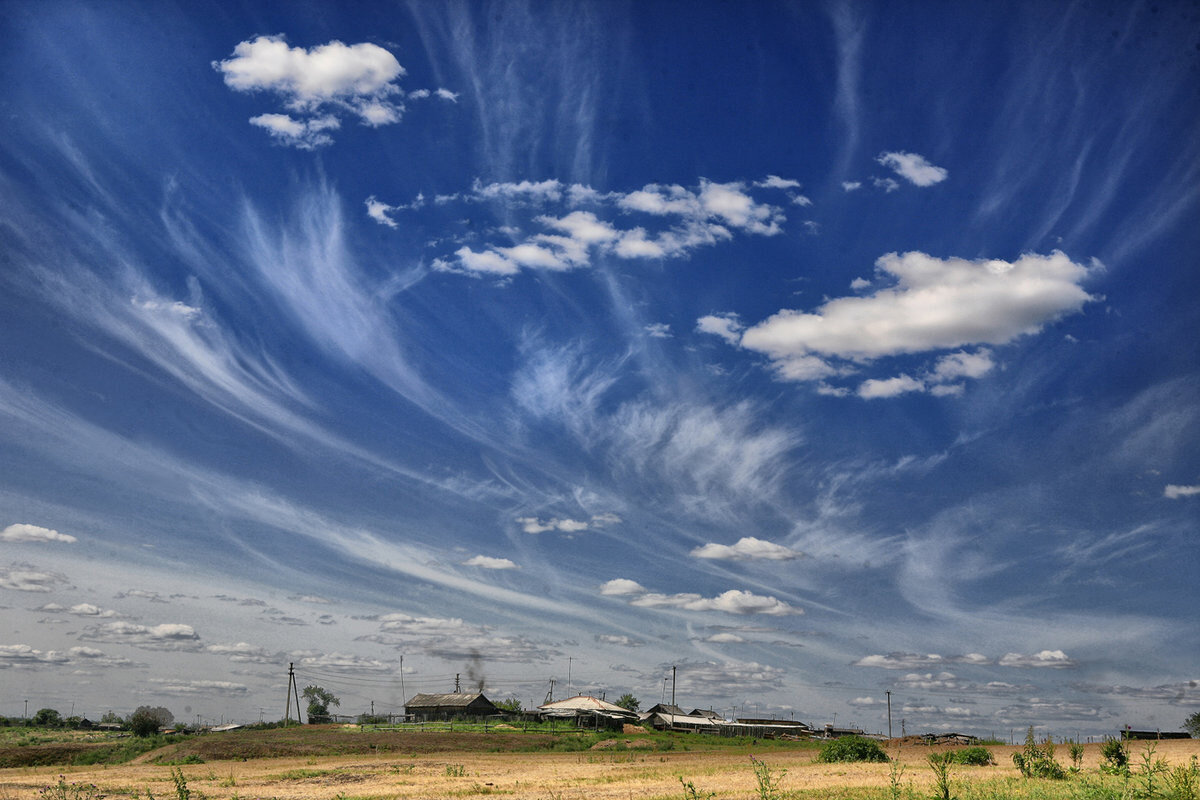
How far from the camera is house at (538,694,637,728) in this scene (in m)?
107

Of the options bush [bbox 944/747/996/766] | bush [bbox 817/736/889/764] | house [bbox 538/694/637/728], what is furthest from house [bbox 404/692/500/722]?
bush [bbox 944/747/996/766]

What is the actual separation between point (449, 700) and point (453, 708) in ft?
11.3

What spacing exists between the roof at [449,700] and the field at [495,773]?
4905 cm

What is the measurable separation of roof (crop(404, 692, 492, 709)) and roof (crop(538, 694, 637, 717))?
18.2m

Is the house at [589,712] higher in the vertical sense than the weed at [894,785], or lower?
lower

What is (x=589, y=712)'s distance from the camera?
106m

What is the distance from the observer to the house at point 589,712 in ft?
352

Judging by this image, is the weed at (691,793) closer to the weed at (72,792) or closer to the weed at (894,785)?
the weed at (894,785)

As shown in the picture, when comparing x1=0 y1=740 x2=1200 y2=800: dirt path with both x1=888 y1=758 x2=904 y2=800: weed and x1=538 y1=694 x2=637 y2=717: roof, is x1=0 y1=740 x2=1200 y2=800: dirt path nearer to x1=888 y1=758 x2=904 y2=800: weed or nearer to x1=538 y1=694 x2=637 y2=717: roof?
x1=888 y1=758 x2=904 y2=800: weed

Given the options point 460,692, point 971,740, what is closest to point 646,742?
point 971,740

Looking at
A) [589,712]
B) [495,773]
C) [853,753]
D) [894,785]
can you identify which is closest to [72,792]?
[495,773]

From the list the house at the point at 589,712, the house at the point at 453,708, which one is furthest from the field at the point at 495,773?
the house at the point at 453,708

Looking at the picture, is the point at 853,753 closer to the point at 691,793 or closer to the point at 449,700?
the point at 691,793

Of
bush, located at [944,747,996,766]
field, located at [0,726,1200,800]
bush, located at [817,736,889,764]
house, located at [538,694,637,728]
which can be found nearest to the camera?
field, located at [0,726,1200,800]
